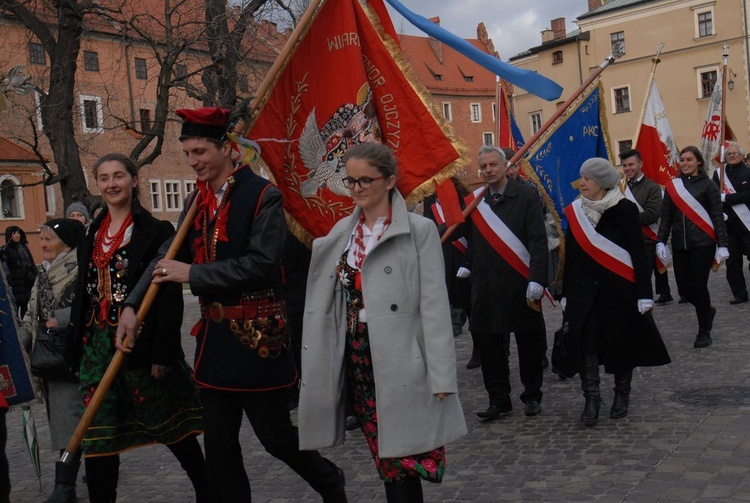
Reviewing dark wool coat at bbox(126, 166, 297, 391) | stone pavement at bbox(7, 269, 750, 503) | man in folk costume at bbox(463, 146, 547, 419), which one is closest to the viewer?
dark wool coat at bbox(126, 166, 297, 391)

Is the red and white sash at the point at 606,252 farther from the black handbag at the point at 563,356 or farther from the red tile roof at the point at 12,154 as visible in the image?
the red tile roof at the point at 12,154

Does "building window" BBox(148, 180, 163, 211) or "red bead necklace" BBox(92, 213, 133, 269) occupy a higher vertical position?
"building window" BBox(148, 180, 163, 211)

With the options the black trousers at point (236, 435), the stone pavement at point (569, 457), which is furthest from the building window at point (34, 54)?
the black trousers at point (236, 435)

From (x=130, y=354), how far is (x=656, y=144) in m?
9.70

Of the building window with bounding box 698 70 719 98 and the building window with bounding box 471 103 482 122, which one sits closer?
the building window with bounding box 698 70 719 98

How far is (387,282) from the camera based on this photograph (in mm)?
3645

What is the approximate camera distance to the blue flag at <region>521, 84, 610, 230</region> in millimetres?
8484

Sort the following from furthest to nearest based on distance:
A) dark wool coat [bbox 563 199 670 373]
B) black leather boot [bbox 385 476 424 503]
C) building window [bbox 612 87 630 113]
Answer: building window [bbox 612 87 630 113] → dark wool coat [bbox 563 199 670 373] → black leather boot [bbox 385 476 424 503]

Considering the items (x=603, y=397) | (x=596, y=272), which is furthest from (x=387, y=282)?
(x=603, y=397)

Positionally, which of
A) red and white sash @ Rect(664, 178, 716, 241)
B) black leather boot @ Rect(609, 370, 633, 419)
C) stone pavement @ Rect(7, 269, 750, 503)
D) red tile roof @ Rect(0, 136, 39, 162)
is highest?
red tile roof @ Rect(0, 136, 39, 162)

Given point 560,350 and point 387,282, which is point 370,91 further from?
point 560,350

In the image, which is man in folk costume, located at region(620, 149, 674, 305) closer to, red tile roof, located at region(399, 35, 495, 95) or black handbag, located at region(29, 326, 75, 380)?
black handbag, located at region(29, 326, 75, 380)

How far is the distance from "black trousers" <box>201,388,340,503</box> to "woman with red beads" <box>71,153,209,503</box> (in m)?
0.49

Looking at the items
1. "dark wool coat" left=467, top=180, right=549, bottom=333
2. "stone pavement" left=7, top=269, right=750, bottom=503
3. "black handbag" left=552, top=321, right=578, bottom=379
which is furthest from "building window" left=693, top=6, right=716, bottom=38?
A: "dark wool coat" left=467, top=180, right=549, bottom=333
